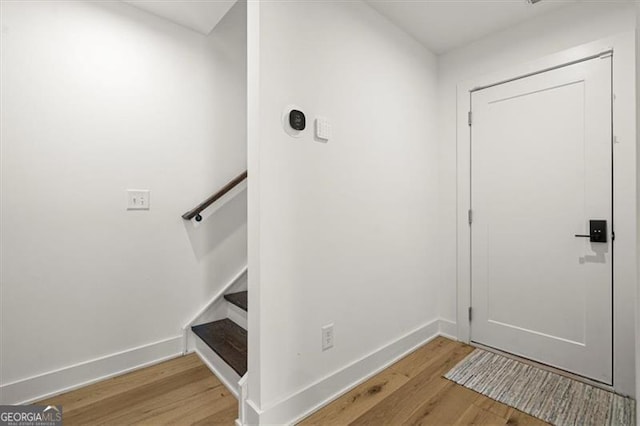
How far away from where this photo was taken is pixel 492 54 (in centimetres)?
238

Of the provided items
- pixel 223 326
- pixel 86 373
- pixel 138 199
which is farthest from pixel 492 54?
pixel 86 373

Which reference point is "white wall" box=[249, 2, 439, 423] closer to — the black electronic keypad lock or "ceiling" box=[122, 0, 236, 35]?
"ceiling" box=[122, 0, 236, 35]

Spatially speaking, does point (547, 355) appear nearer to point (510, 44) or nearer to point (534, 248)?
point (534, 248)

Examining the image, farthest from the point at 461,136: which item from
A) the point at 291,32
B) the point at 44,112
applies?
the point at 44,112

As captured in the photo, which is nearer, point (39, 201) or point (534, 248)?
point (39, 201)

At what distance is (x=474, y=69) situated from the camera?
8.11 ft

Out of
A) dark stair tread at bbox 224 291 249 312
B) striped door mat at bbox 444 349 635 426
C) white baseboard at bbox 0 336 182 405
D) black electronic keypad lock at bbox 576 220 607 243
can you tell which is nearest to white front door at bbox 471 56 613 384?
black electronic keypad lock at bbox 576 220 607 243

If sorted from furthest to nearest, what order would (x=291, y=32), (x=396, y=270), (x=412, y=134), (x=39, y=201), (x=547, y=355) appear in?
(x=412, y=134)
(x=396, y=270)
(x=547, y=355)
(x=39, y=201)
(x=291, y=32)

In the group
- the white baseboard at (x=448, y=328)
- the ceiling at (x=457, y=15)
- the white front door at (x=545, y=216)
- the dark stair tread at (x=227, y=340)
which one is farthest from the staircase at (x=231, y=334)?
the ceiling at (x=457, y=15)

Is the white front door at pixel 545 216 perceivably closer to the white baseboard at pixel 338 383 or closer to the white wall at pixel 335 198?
the white wall at pixel 335 198

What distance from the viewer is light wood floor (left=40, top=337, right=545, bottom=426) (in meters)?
1.58

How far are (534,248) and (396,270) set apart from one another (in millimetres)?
1001

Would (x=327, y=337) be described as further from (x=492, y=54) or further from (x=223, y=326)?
(x=492, y=54)

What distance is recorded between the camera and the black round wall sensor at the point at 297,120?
1.56 m
